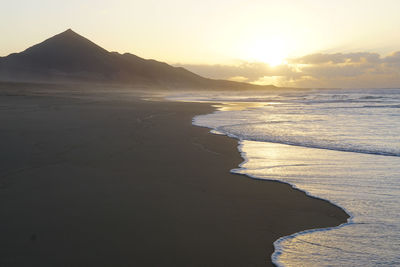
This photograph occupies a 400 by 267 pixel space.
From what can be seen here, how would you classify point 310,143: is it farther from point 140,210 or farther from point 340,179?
point 140,210

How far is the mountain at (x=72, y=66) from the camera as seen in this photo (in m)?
150

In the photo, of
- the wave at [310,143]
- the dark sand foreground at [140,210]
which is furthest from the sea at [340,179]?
the dark sand foreground at [140,210]

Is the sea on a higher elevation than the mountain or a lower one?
lower

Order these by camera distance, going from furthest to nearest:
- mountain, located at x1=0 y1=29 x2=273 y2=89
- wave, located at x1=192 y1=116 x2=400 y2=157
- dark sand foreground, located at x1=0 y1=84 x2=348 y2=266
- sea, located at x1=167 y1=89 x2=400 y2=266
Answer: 1. mountain, located at x1=0 y1=29 x2=273 y2=89
2. wave, located at x1=192 y1=116 x2=400 y2=157
3. sea, located at x1=167 y1=89 x2=400 y2=266
4. dark sand foreground, located at x1=0 y1=84 x2=348 y2=266

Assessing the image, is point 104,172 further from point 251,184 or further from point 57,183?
point 251,184

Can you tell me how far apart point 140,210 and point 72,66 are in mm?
176140

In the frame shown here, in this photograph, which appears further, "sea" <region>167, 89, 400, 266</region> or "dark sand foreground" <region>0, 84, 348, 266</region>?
"sea" <region>167, 89, 400, 266</region>

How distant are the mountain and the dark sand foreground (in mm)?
143470

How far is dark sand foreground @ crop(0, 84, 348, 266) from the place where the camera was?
10.5ft

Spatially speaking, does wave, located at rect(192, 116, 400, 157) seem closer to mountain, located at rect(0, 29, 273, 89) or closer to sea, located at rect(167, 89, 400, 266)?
sea, located at rect(167, 89, 400, 266)

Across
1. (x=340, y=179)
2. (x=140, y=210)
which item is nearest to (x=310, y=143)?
(x=340, y=179)

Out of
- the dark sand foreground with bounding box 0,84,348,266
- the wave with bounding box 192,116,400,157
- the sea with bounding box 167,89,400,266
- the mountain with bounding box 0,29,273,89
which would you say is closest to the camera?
the dark sand foreground with bounding box 0,84,348,266

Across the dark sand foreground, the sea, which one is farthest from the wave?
the dark sand foreground

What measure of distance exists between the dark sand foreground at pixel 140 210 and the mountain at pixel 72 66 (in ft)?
471
